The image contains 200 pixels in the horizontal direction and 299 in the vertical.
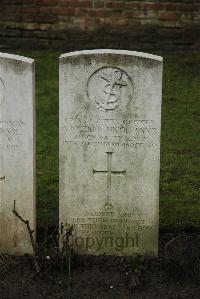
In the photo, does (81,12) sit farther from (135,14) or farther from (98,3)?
(135,14)

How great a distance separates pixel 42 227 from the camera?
6.03m

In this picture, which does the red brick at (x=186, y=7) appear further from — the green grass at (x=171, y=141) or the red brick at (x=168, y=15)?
the green grass at (x=171, y=141)

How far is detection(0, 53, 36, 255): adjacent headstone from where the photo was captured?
5223 mm

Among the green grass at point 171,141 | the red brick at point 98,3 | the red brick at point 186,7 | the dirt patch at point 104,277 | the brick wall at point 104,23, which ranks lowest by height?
the dirt patch at point 104,277

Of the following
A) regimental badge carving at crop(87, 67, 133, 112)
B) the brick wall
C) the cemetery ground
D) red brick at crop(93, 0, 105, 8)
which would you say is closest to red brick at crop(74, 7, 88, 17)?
the brick wall

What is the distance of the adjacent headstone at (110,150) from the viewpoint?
5223 millimetres

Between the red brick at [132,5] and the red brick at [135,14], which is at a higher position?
the red brick at [132,5]

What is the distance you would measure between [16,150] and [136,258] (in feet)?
3.74

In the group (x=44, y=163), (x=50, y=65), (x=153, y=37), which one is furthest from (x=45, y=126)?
(x=153, y=37)

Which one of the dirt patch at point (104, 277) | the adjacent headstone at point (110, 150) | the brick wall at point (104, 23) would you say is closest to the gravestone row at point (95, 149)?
the adjacent headstone at point (110, 150)

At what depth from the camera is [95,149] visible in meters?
5.35

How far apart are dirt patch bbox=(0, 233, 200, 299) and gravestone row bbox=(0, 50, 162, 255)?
145 mm

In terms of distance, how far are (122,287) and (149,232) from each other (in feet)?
1.69

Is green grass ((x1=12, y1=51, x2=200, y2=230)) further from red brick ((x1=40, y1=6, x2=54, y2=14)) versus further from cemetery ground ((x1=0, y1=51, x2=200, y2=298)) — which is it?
red brick ((x1=40, y1=6, x2=54, y2=14))
